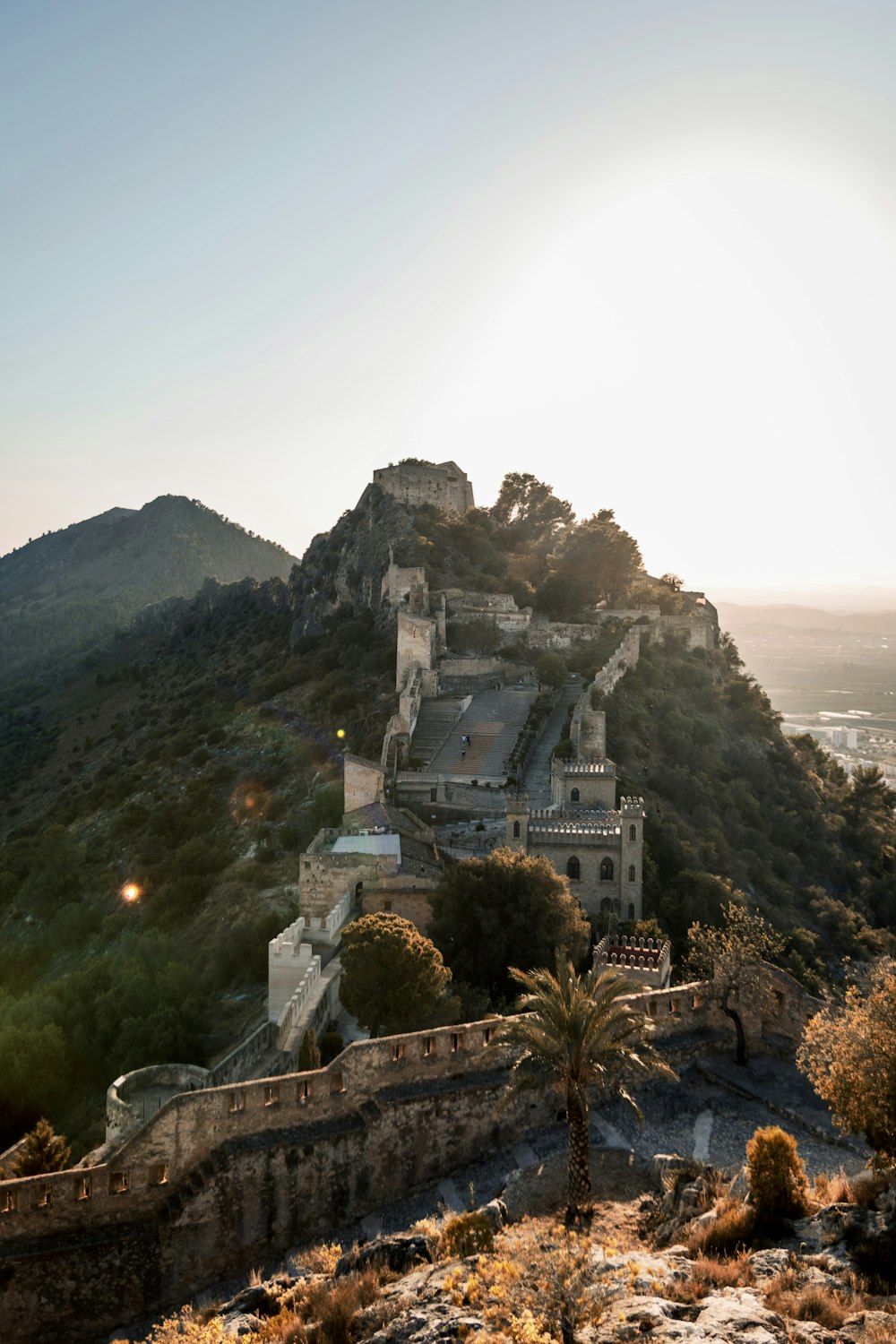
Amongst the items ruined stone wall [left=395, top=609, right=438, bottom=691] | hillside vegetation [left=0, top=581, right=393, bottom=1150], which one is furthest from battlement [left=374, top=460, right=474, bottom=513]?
ruined stone wall [left=395, top=609, right=438, bottom=691]

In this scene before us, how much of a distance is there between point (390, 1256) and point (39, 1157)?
28.3ft

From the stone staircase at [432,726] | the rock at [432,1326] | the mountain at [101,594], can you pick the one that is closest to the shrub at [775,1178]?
→ the rock at [432,1326]

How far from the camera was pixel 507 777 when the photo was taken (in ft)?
119

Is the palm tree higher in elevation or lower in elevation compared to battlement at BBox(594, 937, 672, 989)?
higher

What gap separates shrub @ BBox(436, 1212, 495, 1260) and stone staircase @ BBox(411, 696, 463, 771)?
27044mm

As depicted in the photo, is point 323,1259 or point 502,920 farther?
point 502,920

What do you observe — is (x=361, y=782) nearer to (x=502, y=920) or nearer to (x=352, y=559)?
(x=502, y=920)

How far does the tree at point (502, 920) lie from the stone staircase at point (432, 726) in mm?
15547

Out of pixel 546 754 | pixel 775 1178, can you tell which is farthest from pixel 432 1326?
pixel 546 754

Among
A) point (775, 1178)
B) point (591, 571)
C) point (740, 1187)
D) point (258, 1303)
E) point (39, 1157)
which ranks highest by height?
point (591, 571)

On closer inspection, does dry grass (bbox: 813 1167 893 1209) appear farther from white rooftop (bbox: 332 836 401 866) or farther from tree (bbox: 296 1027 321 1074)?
white rooftop (bbox: 332 836 401 866)

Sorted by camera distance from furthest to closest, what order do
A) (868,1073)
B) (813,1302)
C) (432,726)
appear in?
(432,726) < (868,1073) < (813,1302)

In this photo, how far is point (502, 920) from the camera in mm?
21844

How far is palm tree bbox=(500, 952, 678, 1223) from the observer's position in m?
12.3
